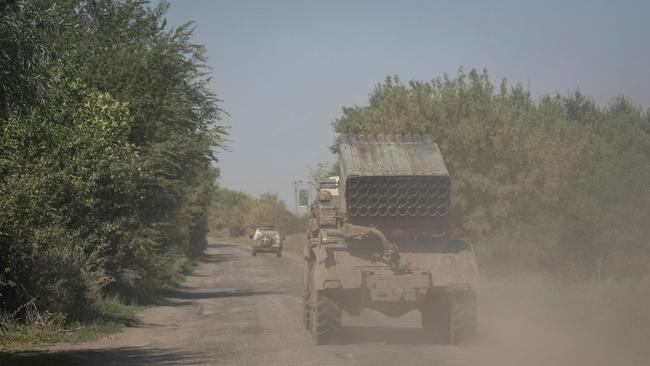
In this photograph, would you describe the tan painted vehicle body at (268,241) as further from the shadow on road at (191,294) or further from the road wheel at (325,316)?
the road wheel at (325,316)

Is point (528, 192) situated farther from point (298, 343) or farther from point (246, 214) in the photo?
point (246, 214)

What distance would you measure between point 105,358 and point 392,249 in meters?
5.31

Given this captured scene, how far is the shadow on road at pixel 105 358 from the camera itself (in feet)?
46.9

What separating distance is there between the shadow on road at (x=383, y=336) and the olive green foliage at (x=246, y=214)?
90389 mm

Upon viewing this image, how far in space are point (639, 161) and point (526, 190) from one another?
5.64 metres

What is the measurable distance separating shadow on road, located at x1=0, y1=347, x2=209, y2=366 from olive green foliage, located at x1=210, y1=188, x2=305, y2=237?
309ft

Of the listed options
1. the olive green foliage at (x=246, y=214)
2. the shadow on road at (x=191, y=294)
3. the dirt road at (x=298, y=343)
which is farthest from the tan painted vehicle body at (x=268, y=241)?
the dirt road at (x=298, y=343)

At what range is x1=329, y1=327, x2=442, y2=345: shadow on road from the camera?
57.4 feet

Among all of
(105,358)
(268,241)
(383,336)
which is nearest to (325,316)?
(383,336)

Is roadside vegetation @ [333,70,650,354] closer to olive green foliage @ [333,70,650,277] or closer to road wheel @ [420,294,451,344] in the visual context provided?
olive green foliage @ [333,70,650,277]

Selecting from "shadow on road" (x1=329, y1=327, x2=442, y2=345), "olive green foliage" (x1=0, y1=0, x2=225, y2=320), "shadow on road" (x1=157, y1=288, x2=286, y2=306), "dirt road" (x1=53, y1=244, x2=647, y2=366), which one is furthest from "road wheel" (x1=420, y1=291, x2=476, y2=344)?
"shadow on road" (x1=157, y1=288, x2=286, y2=306)

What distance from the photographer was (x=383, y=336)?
18547 millimetres

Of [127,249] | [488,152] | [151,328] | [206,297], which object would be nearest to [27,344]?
[151,328]

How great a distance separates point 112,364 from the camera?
47.6 ft
